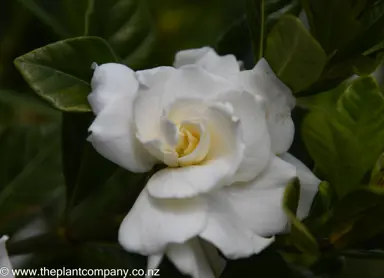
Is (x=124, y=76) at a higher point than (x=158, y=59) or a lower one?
higher

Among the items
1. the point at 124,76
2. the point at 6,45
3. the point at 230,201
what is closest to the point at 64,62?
the point at 124,76

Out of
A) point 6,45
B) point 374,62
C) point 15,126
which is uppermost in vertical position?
point 374,62

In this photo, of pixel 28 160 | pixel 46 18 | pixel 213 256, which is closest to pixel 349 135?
pixel 213 256

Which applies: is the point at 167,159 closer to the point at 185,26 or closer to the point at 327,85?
the point at 327,85

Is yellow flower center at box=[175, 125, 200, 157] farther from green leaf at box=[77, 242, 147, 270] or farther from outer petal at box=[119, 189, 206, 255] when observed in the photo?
green leaf at box=[77, 242, 147, 270]

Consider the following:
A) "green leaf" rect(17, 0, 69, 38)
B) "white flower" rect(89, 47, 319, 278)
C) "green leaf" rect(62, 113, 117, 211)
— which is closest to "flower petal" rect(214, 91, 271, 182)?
"white flower" rect(89, 47, 319, 278)

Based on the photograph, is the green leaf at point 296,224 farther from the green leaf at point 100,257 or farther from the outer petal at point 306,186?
the green leaf at point 100,257

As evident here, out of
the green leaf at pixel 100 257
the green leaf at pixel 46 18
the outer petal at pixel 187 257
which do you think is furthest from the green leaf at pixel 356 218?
the green leaf at pixel 46 18
